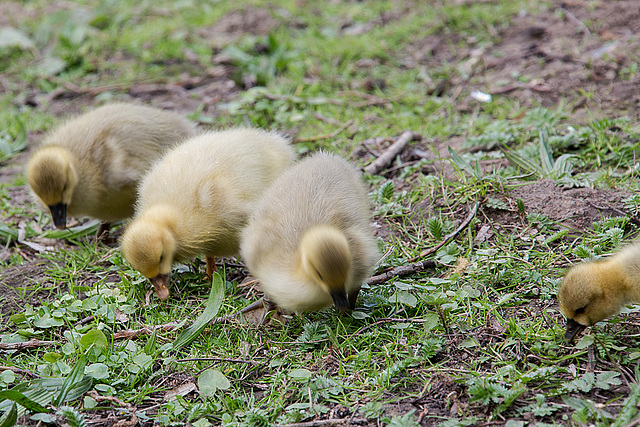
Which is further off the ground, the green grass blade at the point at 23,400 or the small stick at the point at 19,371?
the green grass blade at the point at 23,400

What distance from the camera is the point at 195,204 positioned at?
3998 millimetres

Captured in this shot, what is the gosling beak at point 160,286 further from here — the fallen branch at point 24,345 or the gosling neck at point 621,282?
the gosling neck at point 621,282

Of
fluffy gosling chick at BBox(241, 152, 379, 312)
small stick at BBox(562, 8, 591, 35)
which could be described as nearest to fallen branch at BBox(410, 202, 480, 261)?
fluffy gosling chick at BBox(241, 152, 379, 312)

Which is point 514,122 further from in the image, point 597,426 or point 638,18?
point 597,426

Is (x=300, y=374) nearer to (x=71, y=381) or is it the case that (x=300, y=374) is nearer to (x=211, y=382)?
(x=211, y=382)

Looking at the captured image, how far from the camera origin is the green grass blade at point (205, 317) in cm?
347

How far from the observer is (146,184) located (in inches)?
169

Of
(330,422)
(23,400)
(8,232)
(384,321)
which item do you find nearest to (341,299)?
(384,321)

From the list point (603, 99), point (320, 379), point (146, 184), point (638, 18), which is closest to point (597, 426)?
point (320, 379)

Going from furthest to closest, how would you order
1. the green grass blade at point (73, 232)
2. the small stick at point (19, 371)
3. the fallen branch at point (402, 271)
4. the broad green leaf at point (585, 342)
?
the green grass blade at point (73, 232)
the fallen branch at point (402, 271)
the small stick at point (19, 371)
the broad green leaf at point (585, 342)

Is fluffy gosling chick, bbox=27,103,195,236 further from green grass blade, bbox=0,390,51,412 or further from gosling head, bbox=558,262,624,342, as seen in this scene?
gosling head, bbox=558,262,624,342

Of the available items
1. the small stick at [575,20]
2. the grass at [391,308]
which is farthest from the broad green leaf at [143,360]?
the small stick at [575,20]

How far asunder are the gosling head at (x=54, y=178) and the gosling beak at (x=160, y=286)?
Result: 4.26 feet

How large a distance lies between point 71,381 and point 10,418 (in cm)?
32
